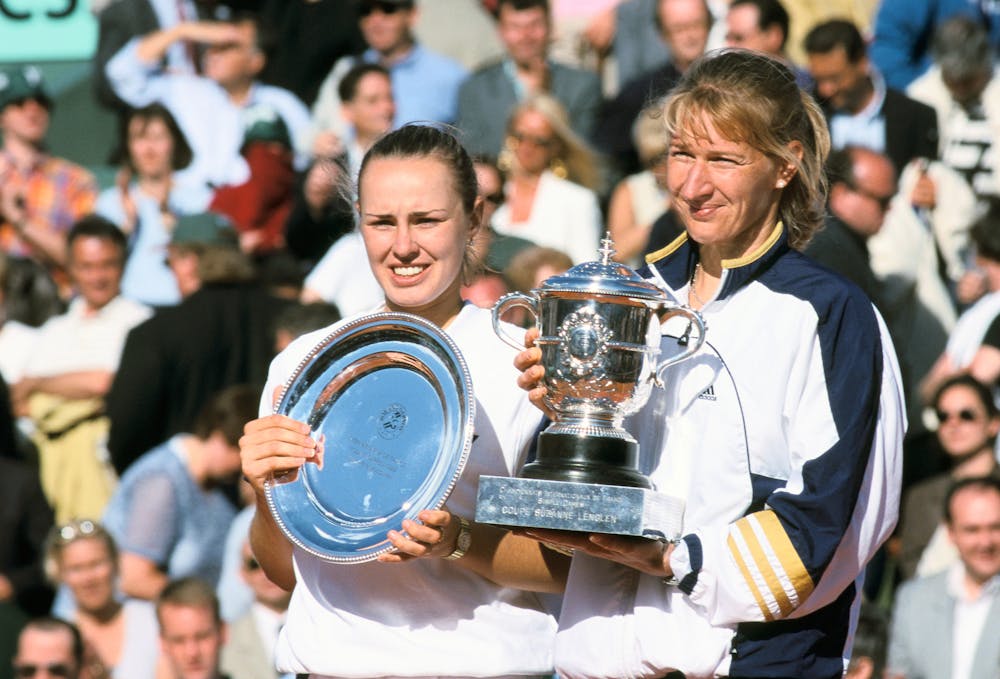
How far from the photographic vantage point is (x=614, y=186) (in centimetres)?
880

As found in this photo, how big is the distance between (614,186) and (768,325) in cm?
534

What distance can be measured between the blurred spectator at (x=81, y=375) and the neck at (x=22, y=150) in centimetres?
133

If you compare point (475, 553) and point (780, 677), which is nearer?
point (780, 677)

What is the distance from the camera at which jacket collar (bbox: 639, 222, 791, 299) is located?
3.60 metres

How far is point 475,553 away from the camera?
3.70 m

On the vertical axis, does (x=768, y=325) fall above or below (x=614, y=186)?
below

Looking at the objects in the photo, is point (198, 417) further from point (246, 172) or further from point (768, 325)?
point (768, 325)

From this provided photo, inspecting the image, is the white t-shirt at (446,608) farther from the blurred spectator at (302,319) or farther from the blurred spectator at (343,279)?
the blurred spectator at (343,279)

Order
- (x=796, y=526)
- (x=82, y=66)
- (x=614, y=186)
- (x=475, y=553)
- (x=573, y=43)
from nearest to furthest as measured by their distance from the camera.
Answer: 1. (x=796, y=526)
2. (x=475, y=553)
3. (x=614, y=186)
4. (x=573, y=43)
5. (x=82, y=66)

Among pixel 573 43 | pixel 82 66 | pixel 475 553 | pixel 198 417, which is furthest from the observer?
pixel 82 66

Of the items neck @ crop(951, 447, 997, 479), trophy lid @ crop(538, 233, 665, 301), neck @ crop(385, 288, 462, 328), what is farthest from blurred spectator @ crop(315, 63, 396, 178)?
trophy lid @ crop(538, 233, 665, 301)

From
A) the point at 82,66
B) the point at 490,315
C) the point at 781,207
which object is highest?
the point at 82,66

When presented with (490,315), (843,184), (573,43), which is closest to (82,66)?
(573,43)

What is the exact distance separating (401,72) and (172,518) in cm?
303
